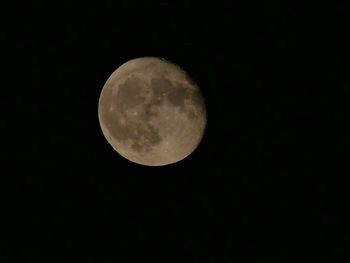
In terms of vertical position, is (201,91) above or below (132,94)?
above

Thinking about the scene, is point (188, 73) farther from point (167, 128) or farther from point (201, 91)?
point (167, 128)

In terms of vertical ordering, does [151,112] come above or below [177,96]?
below

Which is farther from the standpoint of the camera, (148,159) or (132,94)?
(148,159)

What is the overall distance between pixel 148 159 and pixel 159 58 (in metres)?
1.52

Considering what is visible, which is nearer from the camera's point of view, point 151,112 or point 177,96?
point 151,112

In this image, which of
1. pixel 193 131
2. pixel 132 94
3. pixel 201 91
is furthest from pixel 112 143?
pixel 201 91

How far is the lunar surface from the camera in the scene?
4.63 meters

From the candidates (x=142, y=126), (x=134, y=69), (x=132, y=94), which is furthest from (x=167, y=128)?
(x=134, y=69)

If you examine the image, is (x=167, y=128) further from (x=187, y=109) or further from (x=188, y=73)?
(x=188, y=73)

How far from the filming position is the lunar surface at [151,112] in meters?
4.63

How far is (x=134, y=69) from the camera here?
488 centimetres

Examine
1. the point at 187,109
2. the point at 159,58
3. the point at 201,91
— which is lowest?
the point at 187,109

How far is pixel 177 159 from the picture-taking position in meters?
5.14

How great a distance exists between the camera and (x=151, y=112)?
4.59 metres
